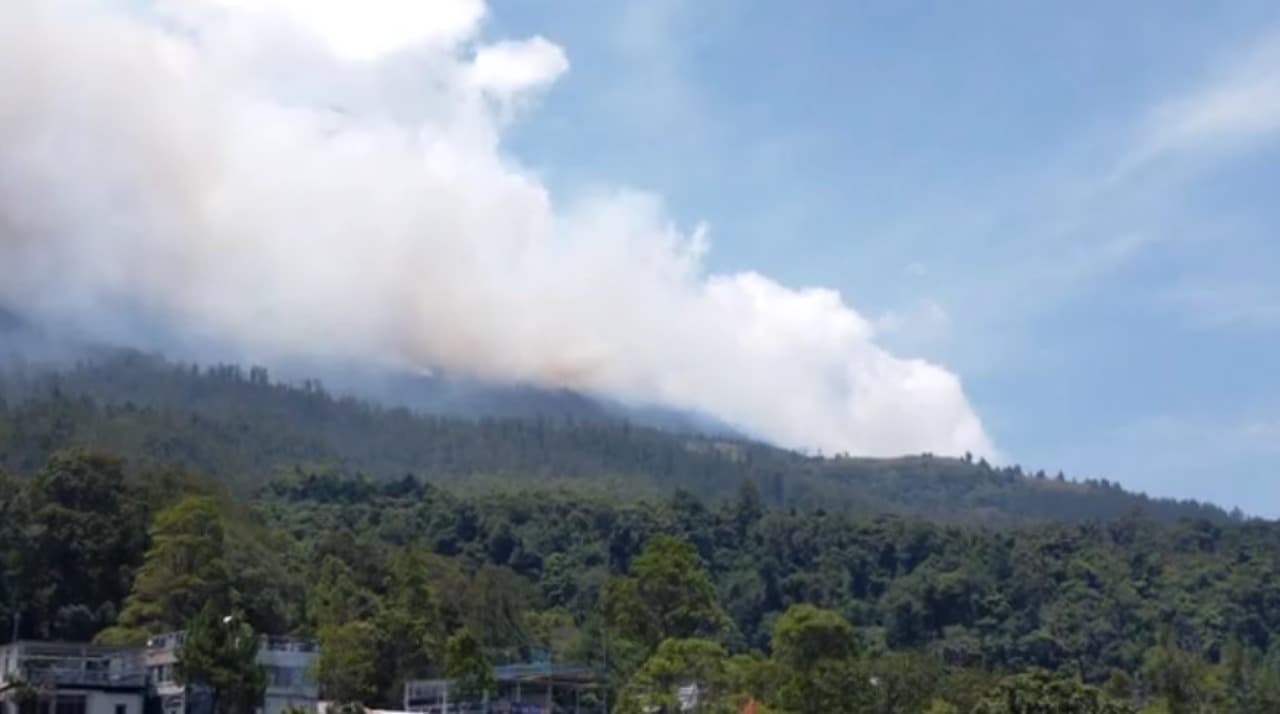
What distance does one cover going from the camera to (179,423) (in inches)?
6220

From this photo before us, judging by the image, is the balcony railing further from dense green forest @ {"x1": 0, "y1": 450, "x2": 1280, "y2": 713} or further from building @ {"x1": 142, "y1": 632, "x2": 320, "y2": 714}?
dense green forest @ {"x1": 0, "y1": 450, "x2": 1280, "y2": 713}

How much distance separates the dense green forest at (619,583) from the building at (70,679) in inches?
151

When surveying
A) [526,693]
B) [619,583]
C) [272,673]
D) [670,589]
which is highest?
[619,583]

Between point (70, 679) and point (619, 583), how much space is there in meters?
16.9

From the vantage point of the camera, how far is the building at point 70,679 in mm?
48219

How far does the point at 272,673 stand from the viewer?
5459 cm

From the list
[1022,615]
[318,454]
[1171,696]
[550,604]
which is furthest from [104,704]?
[318,454]

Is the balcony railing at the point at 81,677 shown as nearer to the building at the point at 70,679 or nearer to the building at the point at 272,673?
the building at the point at 70,679

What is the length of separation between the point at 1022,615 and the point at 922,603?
6.63m

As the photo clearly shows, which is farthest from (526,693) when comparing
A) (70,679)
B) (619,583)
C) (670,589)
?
(70,679)

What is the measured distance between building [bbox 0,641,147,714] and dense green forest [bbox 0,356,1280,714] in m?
3.85

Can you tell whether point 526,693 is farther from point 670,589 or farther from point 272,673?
point 272,673

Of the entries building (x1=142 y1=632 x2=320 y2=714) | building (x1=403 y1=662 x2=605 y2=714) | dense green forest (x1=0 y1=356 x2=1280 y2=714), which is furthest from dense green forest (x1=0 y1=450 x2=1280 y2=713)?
building (x1=403 y1=662 x2=605 y2=714)

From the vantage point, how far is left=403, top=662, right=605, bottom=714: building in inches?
2068
